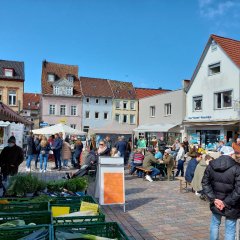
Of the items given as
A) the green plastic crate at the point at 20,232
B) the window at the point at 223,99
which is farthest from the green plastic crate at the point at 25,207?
the window at the point at 223,99

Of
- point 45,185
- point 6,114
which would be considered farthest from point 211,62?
point 45,185

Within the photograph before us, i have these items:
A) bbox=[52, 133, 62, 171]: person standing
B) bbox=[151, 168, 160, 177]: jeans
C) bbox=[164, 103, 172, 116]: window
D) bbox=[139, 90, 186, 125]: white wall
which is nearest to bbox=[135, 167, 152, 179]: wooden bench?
bbox=[151, 168, 160, 177]: jeans

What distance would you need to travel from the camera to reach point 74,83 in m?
50.9

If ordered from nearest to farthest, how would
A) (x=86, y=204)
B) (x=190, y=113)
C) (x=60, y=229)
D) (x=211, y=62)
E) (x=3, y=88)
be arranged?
(x=60, y=229) → (x=86, y=204) → (x=211, y=62) → (x=190, y=113) → (x=3, y=88)

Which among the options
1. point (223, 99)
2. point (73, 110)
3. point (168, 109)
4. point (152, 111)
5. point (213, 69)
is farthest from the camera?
point (73, 110)

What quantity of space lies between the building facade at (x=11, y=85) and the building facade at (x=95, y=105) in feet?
33.5

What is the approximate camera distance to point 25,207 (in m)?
4.03

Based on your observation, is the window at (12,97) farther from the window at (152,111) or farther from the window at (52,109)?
the window at (152,111)

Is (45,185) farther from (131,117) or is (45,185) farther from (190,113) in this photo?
(131,117)

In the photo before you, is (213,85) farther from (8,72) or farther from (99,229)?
(8,72)

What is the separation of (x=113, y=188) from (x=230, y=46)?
22.4m

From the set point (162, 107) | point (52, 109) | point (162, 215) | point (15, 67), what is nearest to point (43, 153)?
point (162, 215)

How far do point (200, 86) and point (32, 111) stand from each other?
191 ft

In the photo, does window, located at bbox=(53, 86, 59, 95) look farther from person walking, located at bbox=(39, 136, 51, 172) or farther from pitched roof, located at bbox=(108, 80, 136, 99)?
person walking, located at bbox=(39, 136, 51, 172)
